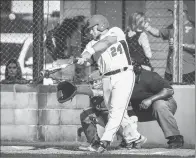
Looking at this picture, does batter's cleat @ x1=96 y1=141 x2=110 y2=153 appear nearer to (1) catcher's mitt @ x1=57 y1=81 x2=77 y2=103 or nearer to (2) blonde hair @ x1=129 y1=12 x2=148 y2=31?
(1) catcher's mitt @ x1=57 y1=81 x2=77 y2=103

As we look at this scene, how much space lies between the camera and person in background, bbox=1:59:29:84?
10078 mm

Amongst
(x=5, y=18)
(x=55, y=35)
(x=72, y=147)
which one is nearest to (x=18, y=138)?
(x=72, y=147)

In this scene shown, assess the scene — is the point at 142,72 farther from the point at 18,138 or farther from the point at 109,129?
the point at 18,138

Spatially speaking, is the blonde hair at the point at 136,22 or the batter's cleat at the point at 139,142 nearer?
the batter's cleat at the point at 139,142

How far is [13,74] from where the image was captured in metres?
10.3

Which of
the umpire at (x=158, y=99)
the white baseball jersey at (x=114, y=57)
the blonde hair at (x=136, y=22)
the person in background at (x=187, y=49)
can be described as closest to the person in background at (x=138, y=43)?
the blonde hair at (x=136, y=22)

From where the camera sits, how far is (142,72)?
9.12 metres

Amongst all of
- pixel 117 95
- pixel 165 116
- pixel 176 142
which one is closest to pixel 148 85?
pixel 165 116

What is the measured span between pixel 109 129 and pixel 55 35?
8.75ft

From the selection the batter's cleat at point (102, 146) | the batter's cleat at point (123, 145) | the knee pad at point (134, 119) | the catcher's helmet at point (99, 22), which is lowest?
the batter's cleat at point (123, 145)

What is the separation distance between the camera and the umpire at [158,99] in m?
9.03

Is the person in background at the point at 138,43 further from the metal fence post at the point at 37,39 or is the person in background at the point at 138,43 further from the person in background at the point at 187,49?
the metal fence post at the point at 37,39

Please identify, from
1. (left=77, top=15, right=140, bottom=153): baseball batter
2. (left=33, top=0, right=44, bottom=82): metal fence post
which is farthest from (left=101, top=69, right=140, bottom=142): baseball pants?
(left=33, top=0, right=44, bottom=82): metal fence post

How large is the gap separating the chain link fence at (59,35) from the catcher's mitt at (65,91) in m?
0.78
